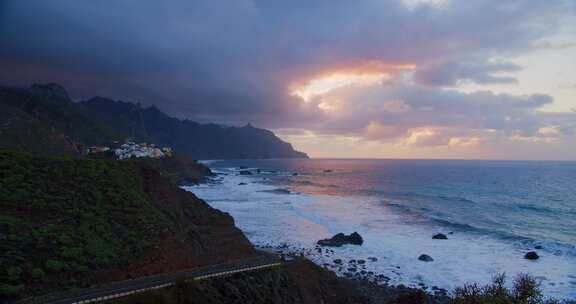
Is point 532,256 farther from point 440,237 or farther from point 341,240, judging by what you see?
point 341,240

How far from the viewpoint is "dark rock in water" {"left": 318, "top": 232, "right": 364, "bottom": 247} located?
125ft

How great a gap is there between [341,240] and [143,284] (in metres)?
25.7

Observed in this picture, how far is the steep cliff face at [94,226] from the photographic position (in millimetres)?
16953

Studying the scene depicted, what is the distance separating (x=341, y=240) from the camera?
3888 centimetres

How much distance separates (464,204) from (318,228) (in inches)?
1409

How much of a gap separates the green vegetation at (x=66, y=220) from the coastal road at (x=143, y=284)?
1.28 metres

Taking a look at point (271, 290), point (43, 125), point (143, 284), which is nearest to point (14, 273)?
point (143, 284)

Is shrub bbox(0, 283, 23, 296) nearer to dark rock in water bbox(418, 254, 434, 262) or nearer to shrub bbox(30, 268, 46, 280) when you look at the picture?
shrub bbox(30, 268, 46, 280)

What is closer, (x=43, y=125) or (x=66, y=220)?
(x=66, y=220)

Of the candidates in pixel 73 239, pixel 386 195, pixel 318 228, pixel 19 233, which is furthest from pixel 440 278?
pixel 386 195

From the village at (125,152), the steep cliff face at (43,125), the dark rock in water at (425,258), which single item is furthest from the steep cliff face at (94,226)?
the village at (125,152)

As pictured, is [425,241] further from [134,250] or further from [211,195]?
[211,195]

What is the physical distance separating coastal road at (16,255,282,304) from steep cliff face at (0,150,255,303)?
42.6 inches

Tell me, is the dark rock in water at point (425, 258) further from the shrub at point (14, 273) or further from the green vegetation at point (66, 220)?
the shrub at point (14, 273)
